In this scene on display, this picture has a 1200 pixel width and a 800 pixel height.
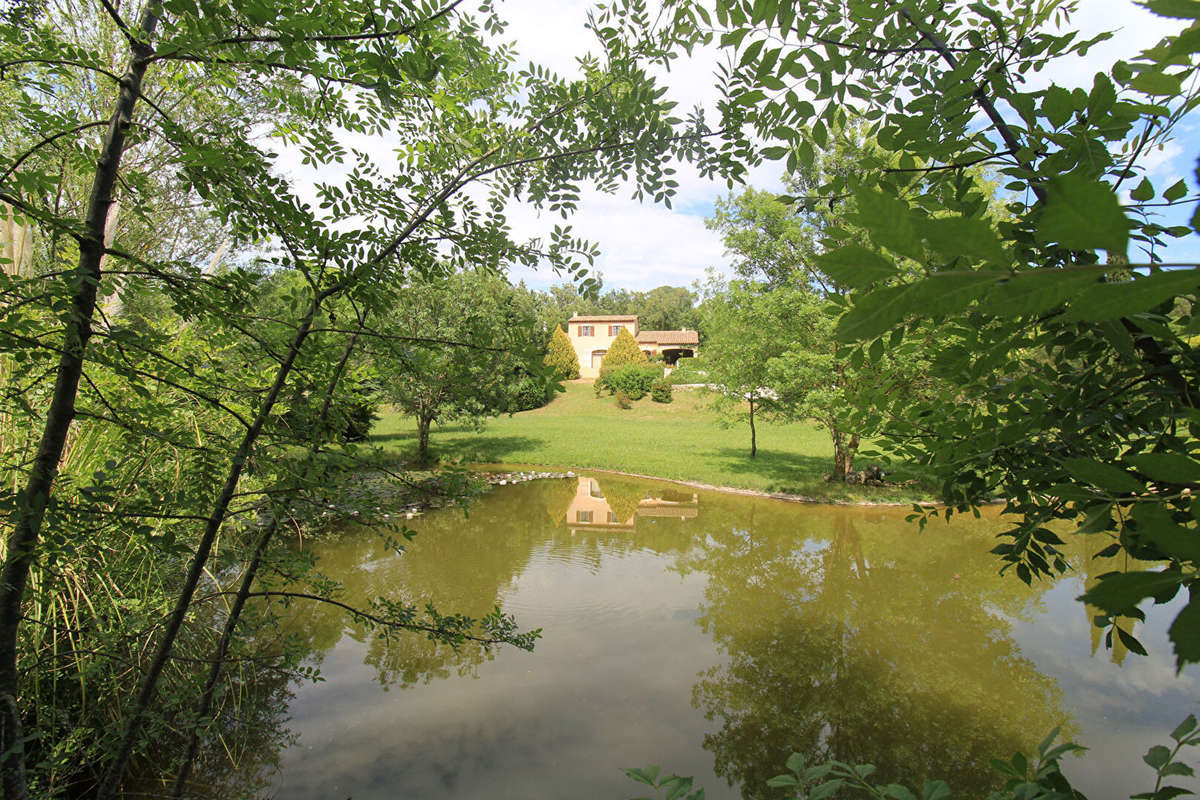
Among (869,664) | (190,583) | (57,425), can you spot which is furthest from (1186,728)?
(869,664)

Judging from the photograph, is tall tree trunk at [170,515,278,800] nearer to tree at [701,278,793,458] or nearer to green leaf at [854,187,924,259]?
green leaf at [854,187,924,259]

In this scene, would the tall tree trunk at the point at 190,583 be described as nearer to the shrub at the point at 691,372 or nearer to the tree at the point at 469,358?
the tree at the point at 469,358

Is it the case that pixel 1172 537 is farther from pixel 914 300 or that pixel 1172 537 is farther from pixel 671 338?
pixel 671 338

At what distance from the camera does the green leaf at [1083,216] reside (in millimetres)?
327

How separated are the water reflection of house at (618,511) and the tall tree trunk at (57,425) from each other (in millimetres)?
8851

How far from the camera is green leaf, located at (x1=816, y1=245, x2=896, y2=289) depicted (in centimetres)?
43

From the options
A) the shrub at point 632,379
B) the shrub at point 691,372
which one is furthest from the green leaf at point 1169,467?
the shrub at point 632,379

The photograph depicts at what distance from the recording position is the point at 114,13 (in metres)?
1.26

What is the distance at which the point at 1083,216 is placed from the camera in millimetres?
347

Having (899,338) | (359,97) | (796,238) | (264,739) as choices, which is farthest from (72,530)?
(796,238)

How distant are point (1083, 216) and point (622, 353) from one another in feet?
106

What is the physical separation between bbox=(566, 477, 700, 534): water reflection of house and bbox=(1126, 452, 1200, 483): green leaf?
9.86 m

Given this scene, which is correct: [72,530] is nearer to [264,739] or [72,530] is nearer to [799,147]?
[799,147]

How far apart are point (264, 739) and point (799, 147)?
5.24m
